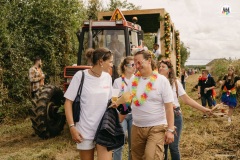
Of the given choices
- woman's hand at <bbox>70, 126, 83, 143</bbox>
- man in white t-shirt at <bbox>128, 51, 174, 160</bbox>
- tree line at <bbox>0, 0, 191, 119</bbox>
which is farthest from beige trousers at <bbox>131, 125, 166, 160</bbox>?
tree line at <bbox>0, 0, 191, 119</bbox>

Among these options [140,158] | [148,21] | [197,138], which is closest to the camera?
[140,158]

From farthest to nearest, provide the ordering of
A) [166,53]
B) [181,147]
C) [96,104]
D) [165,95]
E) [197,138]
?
[166,53]
[197,138]
[181,147]
[165,95]
[96,104]

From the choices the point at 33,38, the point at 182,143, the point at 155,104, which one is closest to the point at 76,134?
the point at 155,104

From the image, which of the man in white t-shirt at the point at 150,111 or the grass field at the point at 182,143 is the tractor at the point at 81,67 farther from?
the man in white t-shirt at the point at 150,111

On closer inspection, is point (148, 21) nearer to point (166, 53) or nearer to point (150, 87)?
point (166, 53)

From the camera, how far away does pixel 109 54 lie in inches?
126

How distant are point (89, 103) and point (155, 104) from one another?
2.54 feet

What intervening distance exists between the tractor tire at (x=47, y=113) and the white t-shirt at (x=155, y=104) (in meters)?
3.84

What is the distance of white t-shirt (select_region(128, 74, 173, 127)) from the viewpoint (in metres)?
3.44

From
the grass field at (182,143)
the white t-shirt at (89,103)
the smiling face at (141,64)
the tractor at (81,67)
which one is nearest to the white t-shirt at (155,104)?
the smiling face at (141,64)

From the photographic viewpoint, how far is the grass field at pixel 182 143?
5934mm

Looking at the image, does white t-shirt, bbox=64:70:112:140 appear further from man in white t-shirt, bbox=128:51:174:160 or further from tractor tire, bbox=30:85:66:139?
Result: tractor tire, bbox=30:85:66:139

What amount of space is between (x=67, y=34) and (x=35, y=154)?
8.11 m

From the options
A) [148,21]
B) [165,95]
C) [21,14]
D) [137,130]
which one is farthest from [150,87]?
[148,21]
